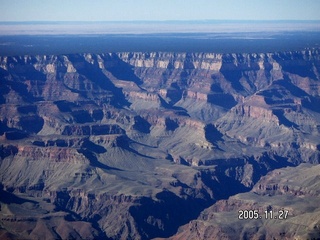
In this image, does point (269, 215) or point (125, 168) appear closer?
point (269, 215)

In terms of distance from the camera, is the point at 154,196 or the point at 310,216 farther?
the point at 154,196

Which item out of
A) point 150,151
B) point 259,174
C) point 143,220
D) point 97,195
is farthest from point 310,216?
point 150,151

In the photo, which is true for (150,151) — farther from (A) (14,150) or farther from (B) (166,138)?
(A) (14,150)

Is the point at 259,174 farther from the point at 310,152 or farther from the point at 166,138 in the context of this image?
the point at 166,138

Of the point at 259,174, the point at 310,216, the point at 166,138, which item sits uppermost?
the point at 166,138

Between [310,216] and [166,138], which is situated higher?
[166,138]

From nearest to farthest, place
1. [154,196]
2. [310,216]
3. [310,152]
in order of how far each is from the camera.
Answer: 1. [310,216]
2. [154,196]
3. [310,152]

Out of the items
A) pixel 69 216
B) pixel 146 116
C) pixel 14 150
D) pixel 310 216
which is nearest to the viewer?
pixel 310 216

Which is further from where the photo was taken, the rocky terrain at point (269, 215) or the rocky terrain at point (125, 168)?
the rocky terrain at point (125, 168)

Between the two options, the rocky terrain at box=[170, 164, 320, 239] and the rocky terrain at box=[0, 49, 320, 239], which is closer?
the rocky terrain at box=[170, 164, 320, 239]

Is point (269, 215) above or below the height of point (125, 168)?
below
